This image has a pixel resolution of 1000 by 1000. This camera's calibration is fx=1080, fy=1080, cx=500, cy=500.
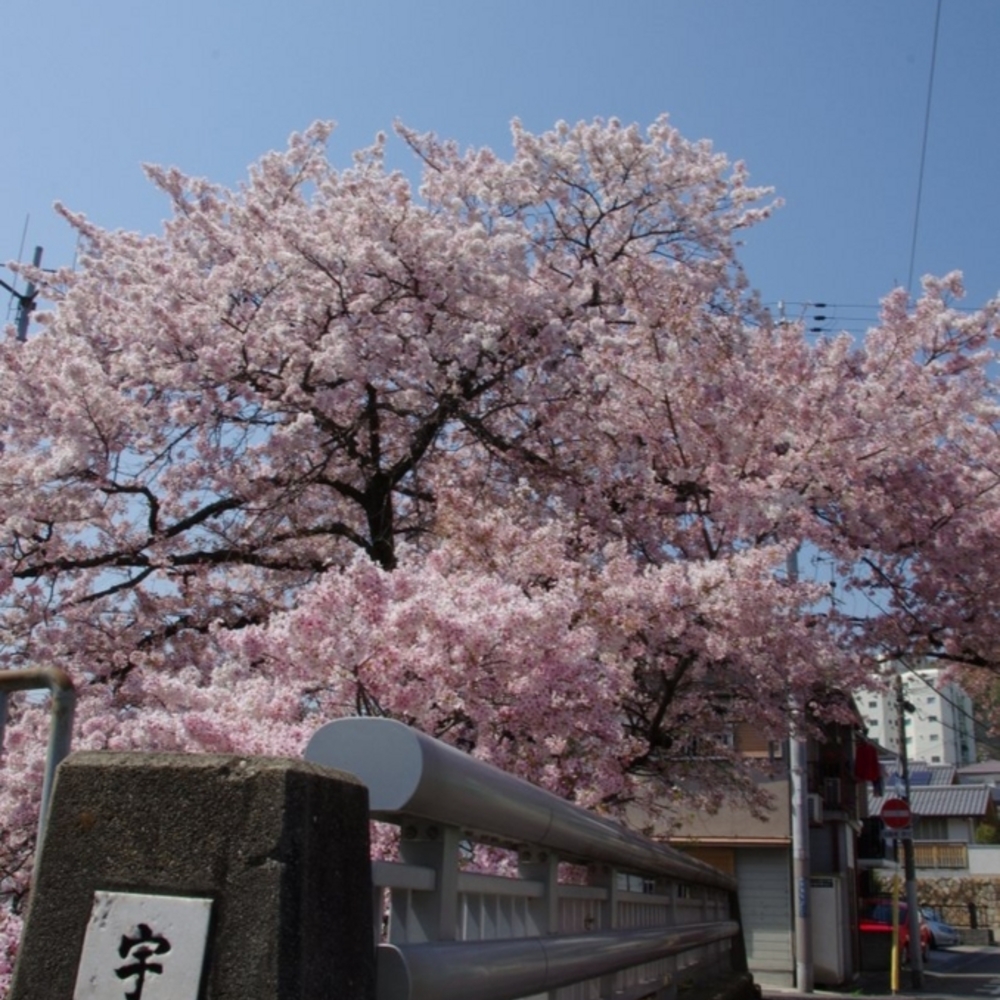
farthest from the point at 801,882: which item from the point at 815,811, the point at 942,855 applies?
the point at 942,855

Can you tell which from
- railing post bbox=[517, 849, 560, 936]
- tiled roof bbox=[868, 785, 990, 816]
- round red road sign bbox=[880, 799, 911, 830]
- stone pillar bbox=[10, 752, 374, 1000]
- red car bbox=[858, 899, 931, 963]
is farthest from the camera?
tiled roof bbox=[868, 785, 990, 816]

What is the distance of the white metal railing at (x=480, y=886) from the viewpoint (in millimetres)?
2486

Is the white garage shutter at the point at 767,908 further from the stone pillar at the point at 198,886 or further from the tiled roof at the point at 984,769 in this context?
the tiled roof at the point at 984,769

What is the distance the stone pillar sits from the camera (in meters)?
2.06

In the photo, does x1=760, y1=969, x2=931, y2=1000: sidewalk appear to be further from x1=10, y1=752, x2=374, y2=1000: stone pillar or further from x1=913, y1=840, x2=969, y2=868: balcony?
x1=913, y1=840, x2=969, y2=868: balcony

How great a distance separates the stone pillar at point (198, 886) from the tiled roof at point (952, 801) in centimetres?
4970

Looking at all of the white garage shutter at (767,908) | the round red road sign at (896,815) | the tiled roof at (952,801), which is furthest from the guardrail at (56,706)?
the tiled roof at (952,801)

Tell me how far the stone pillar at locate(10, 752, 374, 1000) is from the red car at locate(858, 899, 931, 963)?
2595cm

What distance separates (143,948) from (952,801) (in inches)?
2040

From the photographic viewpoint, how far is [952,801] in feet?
157

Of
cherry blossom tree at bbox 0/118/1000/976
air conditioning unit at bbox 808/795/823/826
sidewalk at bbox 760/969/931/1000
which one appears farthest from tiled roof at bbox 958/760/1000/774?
cherry blossom tree at bbox 0/118/1000/976

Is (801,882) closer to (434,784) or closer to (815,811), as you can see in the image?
(815,811)

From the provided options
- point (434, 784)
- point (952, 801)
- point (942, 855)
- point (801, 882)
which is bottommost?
point (801, 882)

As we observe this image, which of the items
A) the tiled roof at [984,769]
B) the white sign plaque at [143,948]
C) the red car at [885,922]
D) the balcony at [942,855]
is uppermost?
the tiled roof at [984,769]
